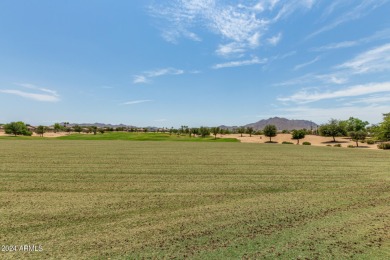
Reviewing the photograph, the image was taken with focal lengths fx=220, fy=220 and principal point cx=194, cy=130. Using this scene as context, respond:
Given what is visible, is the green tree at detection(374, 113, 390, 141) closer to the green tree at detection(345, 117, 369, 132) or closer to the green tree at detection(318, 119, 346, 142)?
the green tree at detection(318, 119, 346, 142)

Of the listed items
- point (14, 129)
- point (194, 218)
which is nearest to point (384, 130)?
point (194, 218)

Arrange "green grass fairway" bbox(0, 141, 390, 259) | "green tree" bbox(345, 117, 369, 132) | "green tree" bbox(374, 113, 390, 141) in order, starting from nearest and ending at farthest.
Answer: "green grass fairway" bbox(0, 141, 390, 259), "green tree" bbox(374, 113, 390, 141), "green tree" bbox(345, 117, 369, 132)

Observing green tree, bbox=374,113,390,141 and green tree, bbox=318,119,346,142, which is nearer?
green tree, bbox=374,113,390,141

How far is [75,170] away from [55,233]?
12.5m

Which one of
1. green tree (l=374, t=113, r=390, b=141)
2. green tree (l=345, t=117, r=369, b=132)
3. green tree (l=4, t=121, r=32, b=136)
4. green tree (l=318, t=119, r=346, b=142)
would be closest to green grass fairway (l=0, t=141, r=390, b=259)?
green tree (l=374, t=113, r=390, b=141)

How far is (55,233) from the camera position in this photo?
23.1 feet

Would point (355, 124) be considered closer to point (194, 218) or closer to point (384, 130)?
point (384, 130)

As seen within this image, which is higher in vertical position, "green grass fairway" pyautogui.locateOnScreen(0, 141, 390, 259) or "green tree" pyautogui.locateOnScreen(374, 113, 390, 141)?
"green tree" pyautogui.locateOnScreen(374, 113, 390, 141)

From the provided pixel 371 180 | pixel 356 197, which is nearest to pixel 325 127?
pixel 371 180

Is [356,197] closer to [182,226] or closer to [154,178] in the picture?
[182,226]

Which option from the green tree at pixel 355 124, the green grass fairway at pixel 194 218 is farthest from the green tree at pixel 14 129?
the green tree at pixel 355 124

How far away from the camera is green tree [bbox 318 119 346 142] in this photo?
90062 millimetres

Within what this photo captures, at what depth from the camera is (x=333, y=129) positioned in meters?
90.2

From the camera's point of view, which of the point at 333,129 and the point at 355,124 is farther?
the point at 355,124
